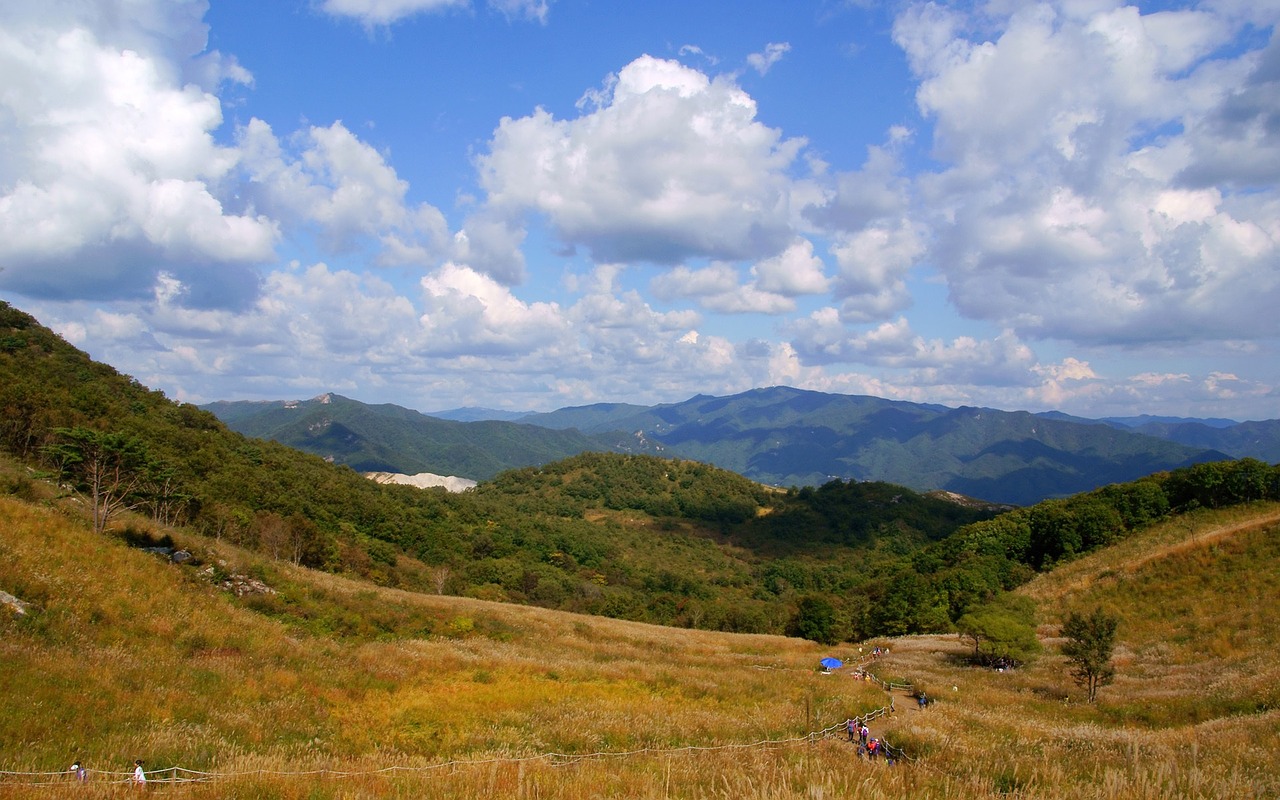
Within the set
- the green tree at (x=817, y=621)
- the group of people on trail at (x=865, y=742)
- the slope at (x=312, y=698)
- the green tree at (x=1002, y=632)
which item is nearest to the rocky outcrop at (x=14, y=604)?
the slope at (x=312, y=698)

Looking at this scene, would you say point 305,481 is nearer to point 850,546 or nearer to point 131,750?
point 131,750

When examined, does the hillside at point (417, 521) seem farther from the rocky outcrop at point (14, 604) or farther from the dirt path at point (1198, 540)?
the dirt path at point (1198, 540)

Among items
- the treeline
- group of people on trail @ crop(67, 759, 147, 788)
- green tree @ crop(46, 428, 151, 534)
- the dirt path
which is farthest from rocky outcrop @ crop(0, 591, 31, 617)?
the dirt path

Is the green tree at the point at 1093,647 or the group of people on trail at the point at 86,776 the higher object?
the group of people on trail at the point at 86,776

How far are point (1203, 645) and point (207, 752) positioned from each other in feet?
136

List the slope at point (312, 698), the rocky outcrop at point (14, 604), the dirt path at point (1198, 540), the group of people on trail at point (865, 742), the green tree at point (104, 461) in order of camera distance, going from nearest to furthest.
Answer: the slope at point (312, 698) → the group of people on trail at point (865, 742) → the rocky outcrop at point (14, 604) → the green tree at point (104, 461) → the dirt path at point (1198, 540)

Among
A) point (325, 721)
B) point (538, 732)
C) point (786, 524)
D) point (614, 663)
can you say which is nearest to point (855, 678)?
point (614, 663)

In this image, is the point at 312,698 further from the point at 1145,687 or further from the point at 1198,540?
the point at 1198,540

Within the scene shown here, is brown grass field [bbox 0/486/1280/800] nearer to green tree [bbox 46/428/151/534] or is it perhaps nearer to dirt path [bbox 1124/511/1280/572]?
green tree [bbox 46/428/151/534]

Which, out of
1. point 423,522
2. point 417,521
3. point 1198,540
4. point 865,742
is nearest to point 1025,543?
point 1198,540

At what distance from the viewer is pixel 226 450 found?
7775cm

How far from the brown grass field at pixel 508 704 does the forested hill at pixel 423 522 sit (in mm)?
7462

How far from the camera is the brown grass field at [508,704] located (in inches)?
265

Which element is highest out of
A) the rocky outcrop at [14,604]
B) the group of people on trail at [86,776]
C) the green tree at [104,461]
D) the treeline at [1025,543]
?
the green tree at [104,461]
